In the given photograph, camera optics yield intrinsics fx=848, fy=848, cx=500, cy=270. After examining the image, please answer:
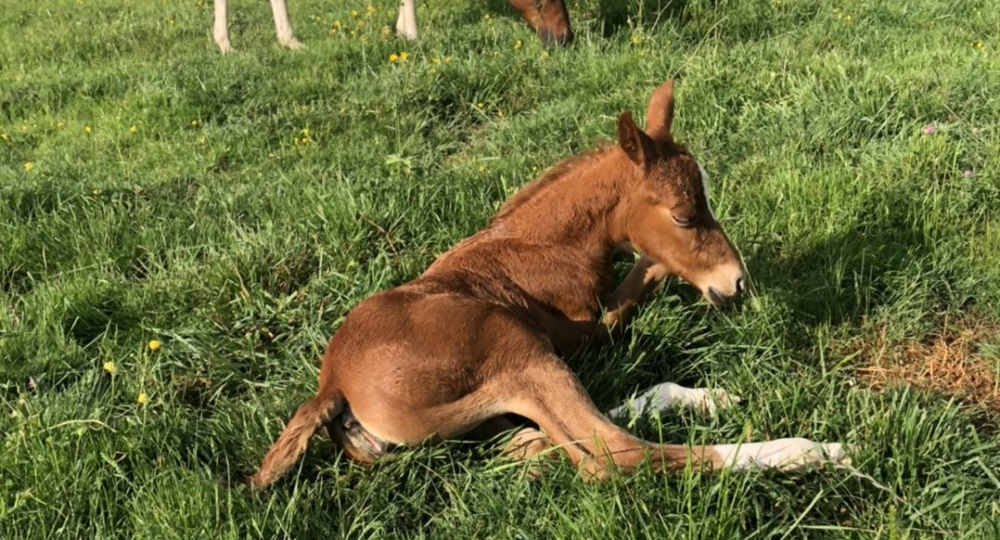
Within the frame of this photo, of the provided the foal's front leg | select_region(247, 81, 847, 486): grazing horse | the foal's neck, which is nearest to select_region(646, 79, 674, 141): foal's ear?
select_region(247, 81, 847, 486): grazing horse

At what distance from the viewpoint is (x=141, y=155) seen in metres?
5.58

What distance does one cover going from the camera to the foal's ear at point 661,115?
3161 millimetres

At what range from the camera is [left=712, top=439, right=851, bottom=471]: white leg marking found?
241 cm

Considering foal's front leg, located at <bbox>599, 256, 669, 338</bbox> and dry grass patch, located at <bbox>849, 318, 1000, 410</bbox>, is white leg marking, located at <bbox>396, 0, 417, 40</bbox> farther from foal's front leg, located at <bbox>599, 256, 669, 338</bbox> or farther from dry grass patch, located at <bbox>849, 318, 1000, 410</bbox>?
dry grass patch, located at <bbox>849, 318, 1000, 410</bbox>

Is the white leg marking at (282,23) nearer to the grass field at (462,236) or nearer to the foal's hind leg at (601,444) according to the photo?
the grass field at (462,236)

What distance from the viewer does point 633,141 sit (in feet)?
9.66

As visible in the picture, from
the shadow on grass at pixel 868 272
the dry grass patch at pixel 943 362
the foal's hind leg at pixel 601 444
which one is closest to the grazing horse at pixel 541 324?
the foal's hind leg at pixel 601 444

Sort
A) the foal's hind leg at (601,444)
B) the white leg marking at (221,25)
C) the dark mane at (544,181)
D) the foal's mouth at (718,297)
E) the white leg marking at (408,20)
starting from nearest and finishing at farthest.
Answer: the foal's hind leg at (601,444) < the foal's mouth at (718,297) < the dark mane at (544,181) < the white leg marking at (408,20) < the white leg marking at (221,25)

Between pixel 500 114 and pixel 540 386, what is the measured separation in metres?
3.59

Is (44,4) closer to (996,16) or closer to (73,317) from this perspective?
(73,317)

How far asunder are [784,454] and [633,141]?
1156mm

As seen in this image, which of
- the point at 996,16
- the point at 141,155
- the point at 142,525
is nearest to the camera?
the point at 142,525

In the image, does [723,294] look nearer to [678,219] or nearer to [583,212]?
[678,219]

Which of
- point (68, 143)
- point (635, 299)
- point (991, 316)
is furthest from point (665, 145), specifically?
point (68, 143)
